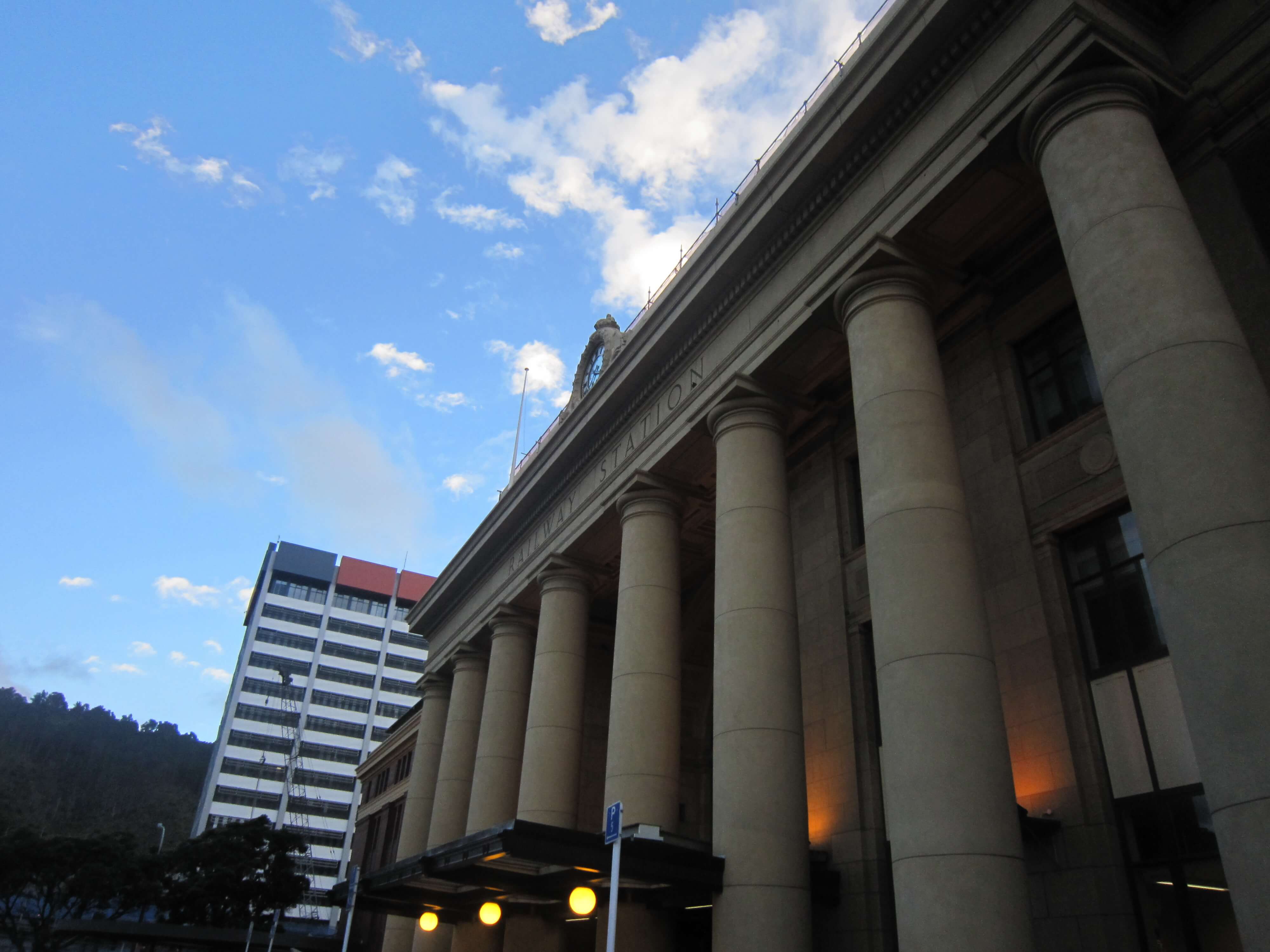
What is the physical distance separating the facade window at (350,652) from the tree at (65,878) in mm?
81788

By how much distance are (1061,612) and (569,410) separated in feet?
55.9

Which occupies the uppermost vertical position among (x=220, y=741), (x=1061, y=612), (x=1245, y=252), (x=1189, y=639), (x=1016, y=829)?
(x=220, y=741)

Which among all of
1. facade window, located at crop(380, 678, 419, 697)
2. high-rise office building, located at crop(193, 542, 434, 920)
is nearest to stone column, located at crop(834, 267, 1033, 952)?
high-rise office building, located at crop(193, 542, 434, 920)

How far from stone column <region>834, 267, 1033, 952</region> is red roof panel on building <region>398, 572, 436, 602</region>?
129 m

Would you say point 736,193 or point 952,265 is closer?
point 952,265

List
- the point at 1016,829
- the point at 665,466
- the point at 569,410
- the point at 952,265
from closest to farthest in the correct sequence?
the point at 1016,829, the point at 952,265, the point at 665,466, the point at 569,410

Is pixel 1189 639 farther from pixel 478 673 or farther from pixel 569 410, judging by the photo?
pixel 478 673

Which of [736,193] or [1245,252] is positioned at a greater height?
[736,193]

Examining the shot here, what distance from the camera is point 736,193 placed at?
794 inches

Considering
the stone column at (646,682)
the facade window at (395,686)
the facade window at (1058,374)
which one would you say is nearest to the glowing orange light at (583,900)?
the stone column at (646,682)

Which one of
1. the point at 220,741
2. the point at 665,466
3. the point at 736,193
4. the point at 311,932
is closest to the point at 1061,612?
the point at 665,466

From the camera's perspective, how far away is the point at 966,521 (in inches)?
519

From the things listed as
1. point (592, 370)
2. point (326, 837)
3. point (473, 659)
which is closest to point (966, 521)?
point (592, 370)

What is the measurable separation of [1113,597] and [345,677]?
12721 cm
